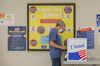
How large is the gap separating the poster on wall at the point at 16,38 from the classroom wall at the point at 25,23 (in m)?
0.07

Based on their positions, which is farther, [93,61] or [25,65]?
[25,65]

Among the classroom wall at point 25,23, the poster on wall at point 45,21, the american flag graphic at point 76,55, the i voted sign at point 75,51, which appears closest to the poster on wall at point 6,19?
the classroom wall at point 25,23

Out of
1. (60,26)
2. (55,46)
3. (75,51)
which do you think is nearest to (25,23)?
(60,26)

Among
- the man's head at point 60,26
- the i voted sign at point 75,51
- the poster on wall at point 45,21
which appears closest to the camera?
the i voted sign at point 75,51

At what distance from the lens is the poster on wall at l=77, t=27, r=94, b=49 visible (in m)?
5.47

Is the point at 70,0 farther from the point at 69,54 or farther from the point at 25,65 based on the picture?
the point at 25,65

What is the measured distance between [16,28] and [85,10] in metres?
1.39

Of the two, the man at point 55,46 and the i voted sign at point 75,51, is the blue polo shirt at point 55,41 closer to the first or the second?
the man at point 55,46

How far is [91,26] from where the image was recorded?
5465 mm

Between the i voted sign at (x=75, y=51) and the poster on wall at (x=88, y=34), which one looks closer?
the i voted sign at (x=75, y=51)

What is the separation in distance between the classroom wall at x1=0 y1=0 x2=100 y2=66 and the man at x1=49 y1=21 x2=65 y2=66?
0.48 meters

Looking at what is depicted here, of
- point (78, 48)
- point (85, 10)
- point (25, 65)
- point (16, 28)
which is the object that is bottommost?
point (25, 65)

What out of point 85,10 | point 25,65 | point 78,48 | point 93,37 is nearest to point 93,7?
point 85,10

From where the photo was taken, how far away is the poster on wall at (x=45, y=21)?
5457mm
